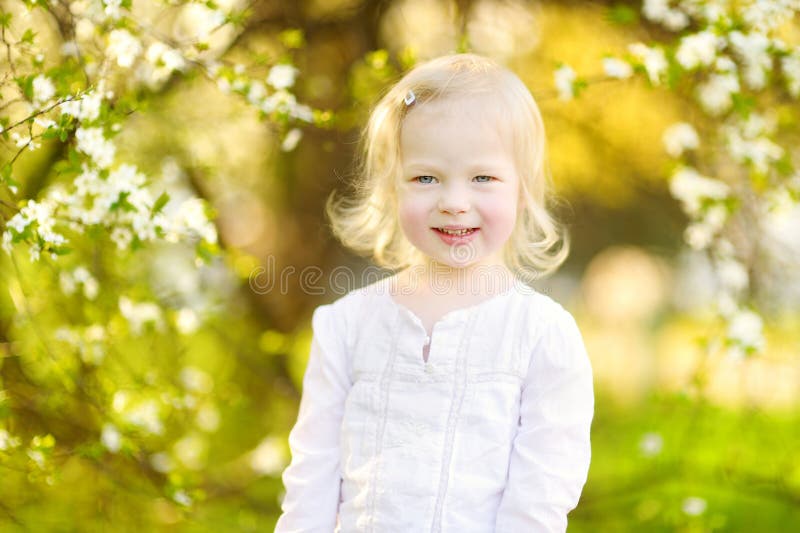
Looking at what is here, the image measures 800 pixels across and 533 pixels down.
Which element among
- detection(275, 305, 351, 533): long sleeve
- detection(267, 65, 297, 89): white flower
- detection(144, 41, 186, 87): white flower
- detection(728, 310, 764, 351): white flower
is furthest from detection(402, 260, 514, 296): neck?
detection(728, 310, 764, 351): white flower

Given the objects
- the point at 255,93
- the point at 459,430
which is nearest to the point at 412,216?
the point at 459,430

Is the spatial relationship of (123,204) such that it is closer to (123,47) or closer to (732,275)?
(123,47)

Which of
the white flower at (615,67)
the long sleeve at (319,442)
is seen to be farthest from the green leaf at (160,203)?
the white flower at (615,67)

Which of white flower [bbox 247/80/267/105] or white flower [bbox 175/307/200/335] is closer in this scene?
white flower [bbox 247/80/267/105]

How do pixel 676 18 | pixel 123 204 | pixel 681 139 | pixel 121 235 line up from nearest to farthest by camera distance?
pixel 123 204 → pixel 121 235 → pixel 676 18 → pixel 681 139

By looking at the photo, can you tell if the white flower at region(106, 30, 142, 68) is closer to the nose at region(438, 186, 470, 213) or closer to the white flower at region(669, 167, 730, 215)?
the nose at region(438, 186, 470, 213)

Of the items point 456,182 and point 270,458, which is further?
point 270,458

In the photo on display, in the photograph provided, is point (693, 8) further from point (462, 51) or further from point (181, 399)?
point (181, 399)

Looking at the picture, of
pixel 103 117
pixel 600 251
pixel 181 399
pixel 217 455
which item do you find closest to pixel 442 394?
pixel 103 117

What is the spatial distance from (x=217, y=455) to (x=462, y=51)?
2.40 meters

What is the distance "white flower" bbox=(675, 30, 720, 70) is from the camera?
2303 millimetres

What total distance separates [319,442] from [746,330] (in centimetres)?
149

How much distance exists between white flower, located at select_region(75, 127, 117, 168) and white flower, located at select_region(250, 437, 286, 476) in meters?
1.53

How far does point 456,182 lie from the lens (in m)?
1.69
